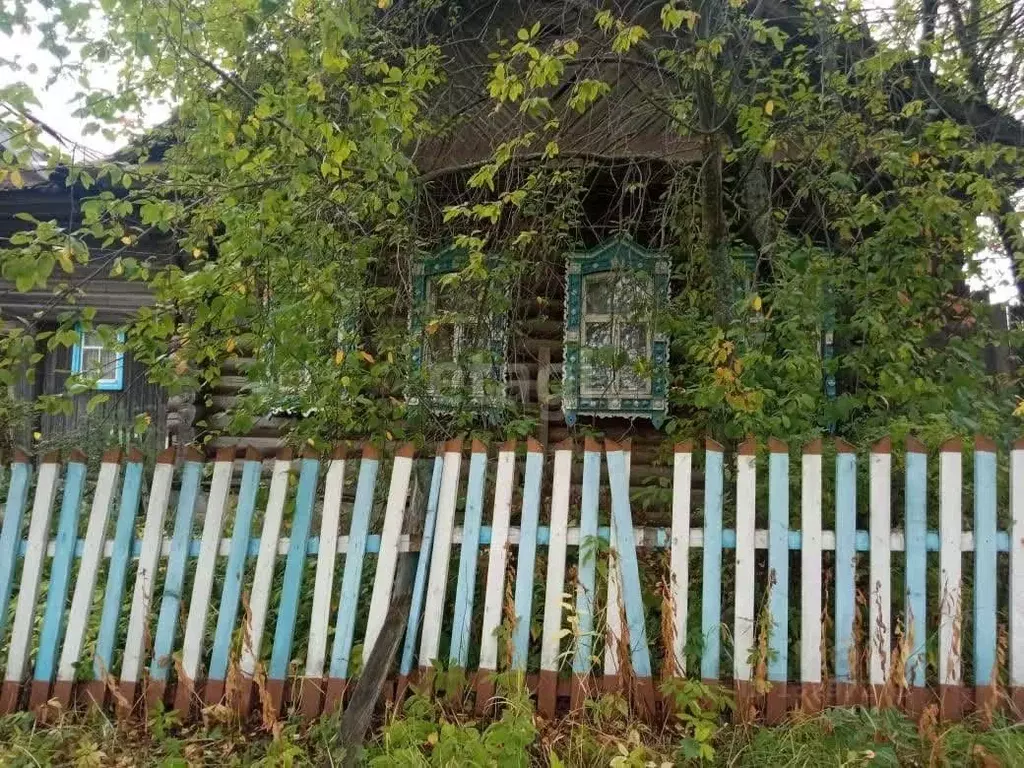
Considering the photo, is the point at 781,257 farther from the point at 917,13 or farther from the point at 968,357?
the point at 917,13

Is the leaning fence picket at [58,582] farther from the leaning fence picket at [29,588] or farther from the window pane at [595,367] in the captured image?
the window pane at [595,367]

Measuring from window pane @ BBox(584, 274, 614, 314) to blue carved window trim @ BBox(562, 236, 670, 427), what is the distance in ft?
0.22

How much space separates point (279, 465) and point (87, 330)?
41.7 inches

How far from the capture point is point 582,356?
5906 mm

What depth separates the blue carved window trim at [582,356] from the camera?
5.79 m

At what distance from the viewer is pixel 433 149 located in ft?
18.2

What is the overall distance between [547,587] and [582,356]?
3137mm

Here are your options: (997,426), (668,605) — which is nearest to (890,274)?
(997,426)

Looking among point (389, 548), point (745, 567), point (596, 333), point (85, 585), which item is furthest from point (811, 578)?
point (596, 333)

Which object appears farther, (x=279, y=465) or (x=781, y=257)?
(x=781, y=257)

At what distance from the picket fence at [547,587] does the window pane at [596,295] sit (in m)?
3.42

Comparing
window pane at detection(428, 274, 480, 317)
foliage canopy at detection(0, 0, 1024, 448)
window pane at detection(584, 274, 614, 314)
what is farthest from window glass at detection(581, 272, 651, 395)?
window pane at detection(428, 274, 480, 317)

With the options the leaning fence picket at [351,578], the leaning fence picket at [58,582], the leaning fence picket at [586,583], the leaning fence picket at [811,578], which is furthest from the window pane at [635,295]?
the leaning fence picket at [58,582]

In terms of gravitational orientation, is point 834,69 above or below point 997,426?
above
